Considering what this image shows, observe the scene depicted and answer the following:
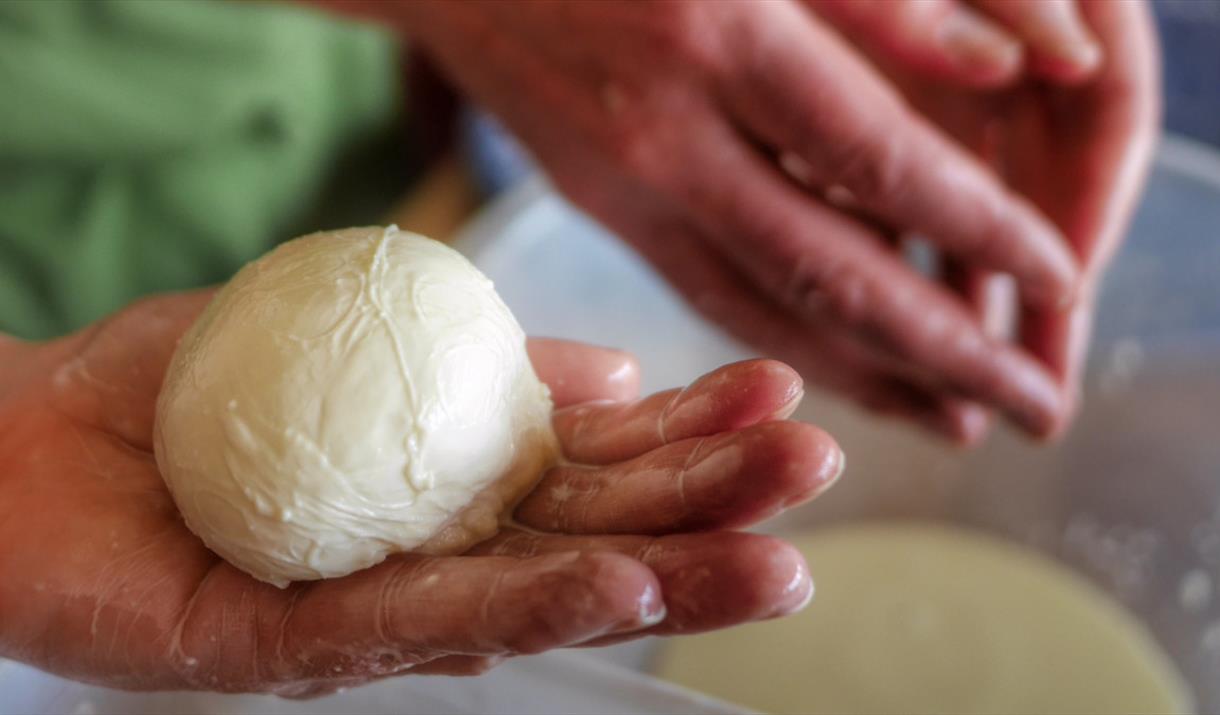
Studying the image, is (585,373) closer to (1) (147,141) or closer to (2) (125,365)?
(2) (125,365)

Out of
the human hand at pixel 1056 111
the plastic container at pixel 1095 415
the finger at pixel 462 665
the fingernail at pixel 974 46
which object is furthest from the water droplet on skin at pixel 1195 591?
the finger at pixel 462 665

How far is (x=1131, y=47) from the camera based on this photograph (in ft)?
2.88

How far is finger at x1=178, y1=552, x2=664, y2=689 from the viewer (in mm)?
434

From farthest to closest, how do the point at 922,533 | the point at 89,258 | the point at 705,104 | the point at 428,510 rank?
the point at 922,533 < the point at 89,258 < the point at 705,104 < the point at 428,510

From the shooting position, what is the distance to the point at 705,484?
1.58ft

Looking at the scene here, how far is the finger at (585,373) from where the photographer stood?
25.5 inches

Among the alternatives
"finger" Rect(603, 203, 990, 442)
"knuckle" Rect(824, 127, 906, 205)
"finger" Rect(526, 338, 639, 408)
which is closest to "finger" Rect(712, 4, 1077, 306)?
"knuckle" Rect(824, 127, 906, 205)

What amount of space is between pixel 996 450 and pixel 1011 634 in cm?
25

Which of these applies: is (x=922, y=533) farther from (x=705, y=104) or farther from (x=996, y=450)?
(x=705, y=104)

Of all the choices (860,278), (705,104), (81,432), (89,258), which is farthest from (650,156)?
(89,258)

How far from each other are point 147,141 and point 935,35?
2.51 feet

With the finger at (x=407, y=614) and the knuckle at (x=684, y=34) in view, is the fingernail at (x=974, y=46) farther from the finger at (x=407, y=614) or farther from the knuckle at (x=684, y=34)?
the finger at (x=407, y=614)

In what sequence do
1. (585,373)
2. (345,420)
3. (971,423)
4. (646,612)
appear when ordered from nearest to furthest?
(646,612), (345,420), (585,373), (971,423)

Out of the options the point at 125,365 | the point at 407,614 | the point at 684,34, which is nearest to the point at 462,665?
the point at 407,614
